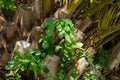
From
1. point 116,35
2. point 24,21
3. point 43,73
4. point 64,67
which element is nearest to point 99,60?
point 116,35

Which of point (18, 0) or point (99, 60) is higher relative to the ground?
point (18, 0)

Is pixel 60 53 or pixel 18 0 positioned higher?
pixel 18 0

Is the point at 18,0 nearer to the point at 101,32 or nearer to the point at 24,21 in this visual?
the point at 24,21

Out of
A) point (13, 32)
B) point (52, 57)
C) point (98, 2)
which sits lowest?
point (52, 57)

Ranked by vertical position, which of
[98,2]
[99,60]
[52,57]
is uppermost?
[98,2]

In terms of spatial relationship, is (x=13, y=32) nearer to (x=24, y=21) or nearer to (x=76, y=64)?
(x=24, y=21)

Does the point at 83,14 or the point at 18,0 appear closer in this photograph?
the point at 83,14

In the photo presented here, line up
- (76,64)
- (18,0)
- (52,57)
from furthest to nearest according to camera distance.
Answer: (18,0) → (76,64) → (52,57)

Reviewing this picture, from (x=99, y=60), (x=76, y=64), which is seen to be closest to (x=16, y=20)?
(x=76, y=64)

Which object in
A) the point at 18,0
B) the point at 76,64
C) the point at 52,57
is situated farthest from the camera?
the point at 18,0
